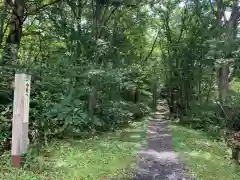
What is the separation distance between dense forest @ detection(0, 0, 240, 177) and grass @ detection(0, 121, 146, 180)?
2.27ft

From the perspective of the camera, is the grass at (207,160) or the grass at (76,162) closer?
the grass at (76,162)

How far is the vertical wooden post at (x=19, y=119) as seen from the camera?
21.8 feet

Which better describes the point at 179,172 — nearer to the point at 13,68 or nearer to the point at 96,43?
the point at 13,68

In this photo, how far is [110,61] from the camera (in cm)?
1697

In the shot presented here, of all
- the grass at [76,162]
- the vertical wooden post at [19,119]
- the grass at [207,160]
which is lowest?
the grass at [207,160]

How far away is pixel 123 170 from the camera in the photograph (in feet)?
24.3

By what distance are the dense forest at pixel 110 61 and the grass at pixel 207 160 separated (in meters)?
0.64

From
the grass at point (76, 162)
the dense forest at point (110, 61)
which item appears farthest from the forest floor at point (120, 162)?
the dense forest at point (110, 61)

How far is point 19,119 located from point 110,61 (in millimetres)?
10568

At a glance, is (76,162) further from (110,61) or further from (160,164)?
(110,61)

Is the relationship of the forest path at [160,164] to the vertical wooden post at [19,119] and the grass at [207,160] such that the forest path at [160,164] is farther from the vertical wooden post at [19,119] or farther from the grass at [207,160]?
the vertical wooden post at [19,119]

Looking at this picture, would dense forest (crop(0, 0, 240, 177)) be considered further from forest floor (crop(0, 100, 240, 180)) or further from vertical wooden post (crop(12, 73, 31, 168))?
vertical wooden post (crop(12, 73, 31, 168))

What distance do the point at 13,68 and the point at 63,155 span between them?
2.76m

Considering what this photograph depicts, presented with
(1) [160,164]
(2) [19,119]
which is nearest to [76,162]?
(2) [19,119]
